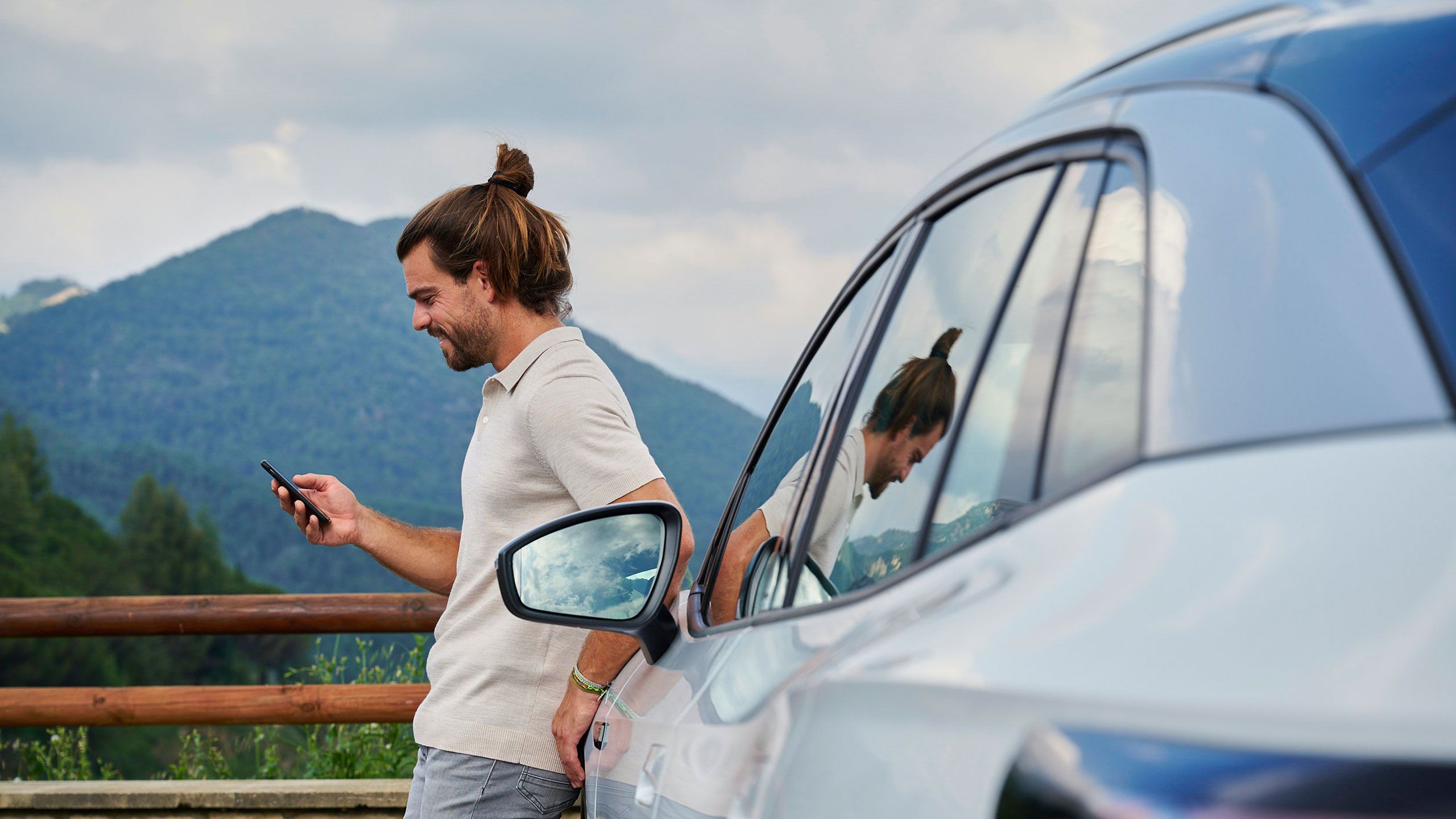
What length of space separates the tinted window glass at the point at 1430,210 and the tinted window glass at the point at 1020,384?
235 millimetres

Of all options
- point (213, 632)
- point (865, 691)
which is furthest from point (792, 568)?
point (213, 632)

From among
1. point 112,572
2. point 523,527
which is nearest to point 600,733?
point 523,527

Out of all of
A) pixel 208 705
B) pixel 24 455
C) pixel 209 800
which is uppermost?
pixel 24 455

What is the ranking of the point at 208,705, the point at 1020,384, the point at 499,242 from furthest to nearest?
the point at 208,705, the point at 499,242, the point at 1020,384

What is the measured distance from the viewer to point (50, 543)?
44969mm

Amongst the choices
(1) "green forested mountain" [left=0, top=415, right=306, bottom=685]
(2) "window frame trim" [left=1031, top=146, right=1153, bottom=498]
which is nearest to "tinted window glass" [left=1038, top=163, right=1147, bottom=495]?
(2) "window frame trim" [left=1031, top=146, right=1153, bottom=498]

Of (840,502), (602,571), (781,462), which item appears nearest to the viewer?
(840,502)

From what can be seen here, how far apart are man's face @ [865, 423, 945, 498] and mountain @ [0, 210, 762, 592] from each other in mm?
73397

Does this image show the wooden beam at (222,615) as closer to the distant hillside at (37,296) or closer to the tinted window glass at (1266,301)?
the tinted window glass at (1266,301)

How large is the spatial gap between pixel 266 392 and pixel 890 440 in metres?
111

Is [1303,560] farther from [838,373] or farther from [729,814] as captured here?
[838,373]

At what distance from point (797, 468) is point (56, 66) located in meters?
141

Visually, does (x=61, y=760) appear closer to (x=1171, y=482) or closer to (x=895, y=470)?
(x=895, y=470)

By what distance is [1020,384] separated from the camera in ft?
3.00
